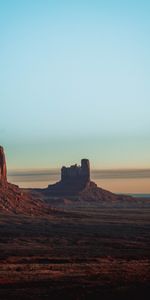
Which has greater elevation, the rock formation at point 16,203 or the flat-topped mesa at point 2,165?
the flat-topped mesa at point 2,165

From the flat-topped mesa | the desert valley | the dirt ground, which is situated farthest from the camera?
the flat-topped mesa

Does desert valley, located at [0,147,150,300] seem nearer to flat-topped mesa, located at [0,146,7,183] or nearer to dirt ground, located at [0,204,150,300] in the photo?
dirt ground, located at [0,204,150,300]

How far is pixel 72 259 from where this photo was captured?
5262cm

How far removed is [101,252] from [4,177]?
90.3 m

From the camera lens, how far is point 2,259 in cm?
5312

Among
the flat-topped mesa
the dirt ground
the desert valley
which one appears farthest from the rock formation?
the flat-topped mesa

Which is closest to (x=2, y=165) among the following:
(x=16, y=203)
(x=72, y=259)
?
(x=16, y=203)

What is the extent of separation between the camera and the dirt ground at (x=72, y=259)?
31.9 m

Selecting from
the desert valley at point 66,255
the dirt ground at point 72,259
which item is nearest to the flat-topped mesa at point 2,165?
the desert valley at point 66,255

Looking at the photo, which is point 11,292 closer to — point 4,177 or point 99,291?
point 99,291

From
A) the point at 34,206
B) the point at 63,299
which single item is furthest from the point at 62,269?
the point at 34,206

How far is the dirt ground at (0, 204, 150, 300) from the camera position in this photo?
31.9 metres

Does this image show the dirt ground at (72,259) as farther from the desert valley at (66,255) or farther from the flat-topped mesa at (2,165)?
the flat-topped mesa at (2,165)

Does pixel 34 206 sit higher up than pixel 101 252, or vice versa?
pixel 34 206
